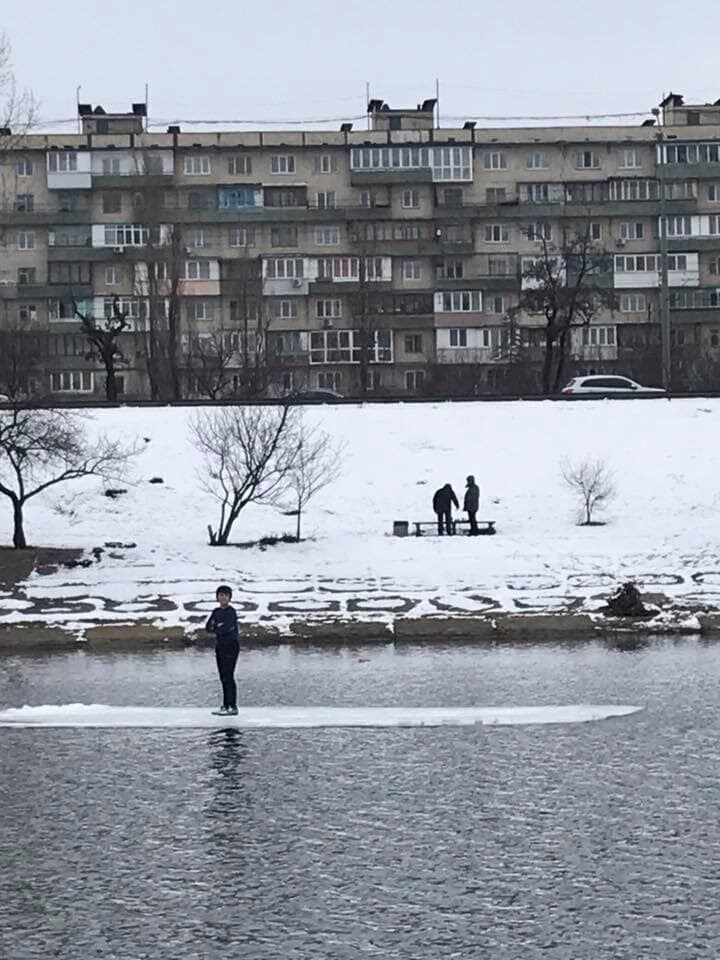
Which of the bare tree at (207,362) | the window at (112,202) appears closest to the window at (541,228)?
the bare tree at (207,362)

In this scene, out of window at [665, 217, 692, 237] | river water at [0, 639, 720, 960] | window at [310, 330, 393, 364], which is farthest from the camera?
window at [665, 217, 692, 237]

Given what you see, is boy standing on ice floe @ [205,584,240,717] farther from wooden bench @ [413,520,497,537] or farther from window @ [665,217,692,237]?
window @ [665,217,692,237]

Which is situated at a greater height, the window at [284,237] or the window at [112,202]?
the window at [112,202]

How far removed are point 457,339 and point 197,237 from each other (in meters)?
17.6

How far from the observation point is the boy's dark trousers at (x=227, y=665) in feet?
62.4

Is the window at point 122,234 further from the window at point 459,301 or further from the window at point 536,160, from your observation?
the window at point 536,160

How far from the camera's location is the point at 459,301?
97.9m

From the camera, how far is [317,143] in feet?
325

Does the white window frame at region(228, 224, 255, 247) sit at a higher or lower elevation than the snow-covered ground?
higher

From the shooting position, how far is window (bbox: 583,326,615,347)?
96.4m

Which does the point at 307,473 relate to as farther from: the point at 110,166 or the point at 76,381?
the point at 110,166

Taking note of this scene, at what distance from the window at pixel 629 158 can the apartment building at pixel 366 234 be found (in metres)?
0.09

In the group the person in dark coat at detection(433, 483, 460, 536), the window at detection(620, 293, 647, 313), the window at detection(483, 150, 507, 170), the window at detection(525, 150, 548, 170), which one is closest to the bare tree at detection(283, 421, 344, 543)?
the person in dark coat at detection(433, 483, 460, 536)

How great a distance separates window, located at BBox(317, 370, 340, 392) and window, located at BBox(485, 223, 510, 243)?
1358cm
